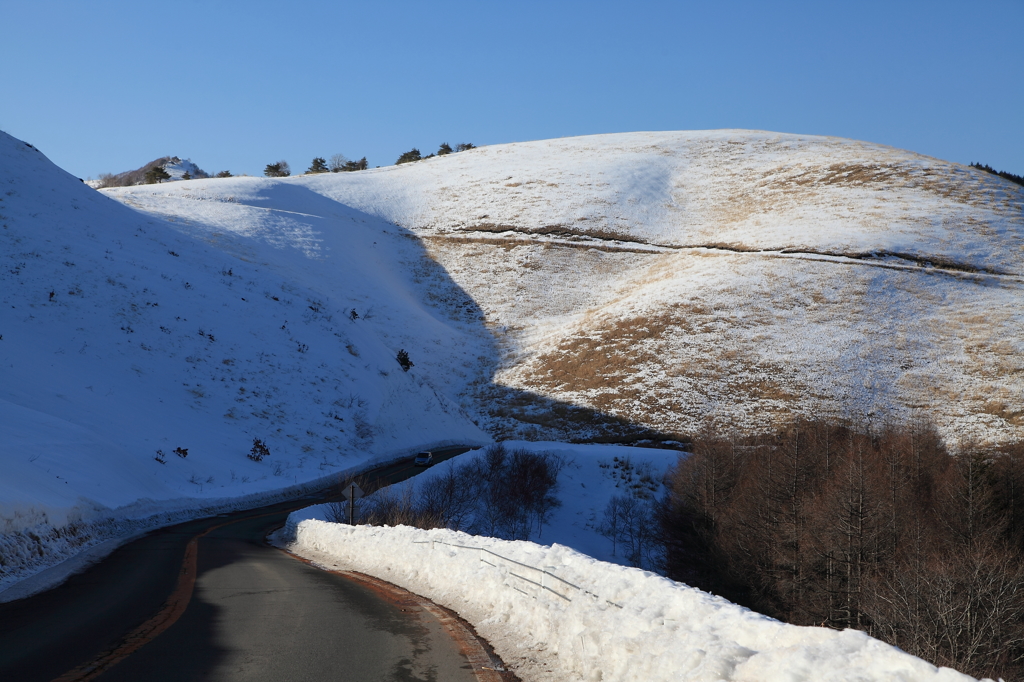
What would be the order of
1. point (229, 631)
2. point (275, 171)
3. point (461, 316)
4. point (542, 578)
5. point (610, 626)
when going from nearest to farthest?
1. point (610, 626)
2. point (542, 578)
3. point (229, 631)
4. point (461, 316)
5. point (275, 171)

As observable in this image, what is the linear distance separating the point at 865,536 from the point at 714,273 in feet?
140

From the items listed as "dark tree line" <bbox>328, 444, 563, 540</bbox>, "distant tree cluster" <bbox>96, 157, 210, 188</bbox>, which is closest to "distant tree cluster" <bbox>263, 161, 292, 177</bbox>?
"distant tree cluster" <bbox>96, 157, 210, 188</bbox>

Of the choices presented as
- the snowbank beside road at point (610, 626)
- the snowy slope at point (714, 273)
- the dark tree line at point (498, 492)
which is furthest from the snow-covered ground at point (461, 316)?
the snowbank beside road at point (610, 626)

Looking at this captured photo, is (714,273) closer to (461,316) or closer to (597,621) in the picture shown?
(461,316)

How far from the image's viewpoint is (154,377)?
123ft

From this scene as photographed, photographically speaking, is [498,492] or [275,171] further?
[275,171]

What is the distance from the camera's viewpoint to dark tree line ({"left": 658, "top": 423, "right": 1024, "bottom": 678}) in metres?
19.3

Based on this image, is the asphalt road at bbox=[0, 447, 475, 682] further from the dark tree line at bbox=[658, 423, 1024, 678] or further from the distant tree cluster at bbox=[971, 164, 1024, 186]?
the distant tree cluster at bbox=[971, 164, 1024, 186]

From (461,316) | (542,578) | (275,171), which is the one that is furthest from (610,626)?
(275,171)

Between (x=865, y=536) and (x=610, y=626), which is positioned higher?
(x=610, y=626)

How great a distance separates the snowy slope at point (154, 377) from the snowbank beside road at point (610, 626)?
831 cm

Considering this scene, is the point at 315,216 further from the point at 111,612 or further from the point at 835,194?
the point at 111,612

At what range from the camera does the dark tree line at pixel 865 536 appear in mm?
19344

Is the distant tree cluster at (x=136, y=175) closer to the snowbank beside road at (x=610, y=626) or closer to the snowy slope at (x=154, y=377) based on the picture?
the snowy slope at (x=154, y=377)
